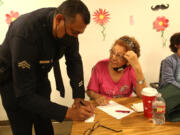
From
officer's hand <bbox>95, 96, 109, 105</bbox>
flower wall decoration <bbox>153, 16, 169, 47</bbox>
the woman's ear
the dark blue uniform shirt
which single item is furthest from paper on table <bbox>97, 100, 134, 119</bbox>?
flower wall decoration <bbox>153, 16, 169, 47</bbox>

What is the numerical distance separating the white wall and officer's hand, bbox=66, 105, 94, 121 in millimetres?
1282

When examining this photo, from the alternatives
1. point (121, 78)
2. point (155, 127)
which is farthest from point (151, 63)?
point (155, 127)

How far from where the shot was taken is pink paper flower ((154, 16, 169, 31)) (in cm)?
237

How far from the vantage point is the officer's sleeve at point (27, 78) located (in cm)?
101

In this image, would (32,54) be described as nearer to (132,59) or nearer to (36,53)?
(36,53)

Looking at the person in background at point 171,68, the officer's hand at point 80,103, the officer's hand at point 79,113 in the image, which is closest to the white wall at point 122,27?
the person in background at point 171,68

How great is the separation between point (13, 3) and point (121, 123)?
1965mm

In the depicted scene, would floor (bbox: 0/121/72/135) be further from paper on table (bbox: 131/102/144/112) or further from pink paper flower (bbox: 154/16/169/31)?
pink paper flower (bbox: 154/16/169/31)

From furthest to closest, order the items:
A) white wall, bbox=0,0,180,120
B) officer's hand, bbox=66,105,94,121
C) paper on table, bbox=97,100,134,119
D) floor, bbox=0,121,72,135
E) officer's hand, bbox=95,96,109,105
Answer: floor, bbox=0,121,72,135
white wall, bbox=0,0,180,120
officer's hand, bbox=95,96,109,105
paper on table, bbox=97,100,134,119
officer's hand, bbox=66,105,94,121

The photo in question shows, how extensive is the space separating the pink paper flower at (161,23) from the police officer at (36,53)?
1579 millimetres

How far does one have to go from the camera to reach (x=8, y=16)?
7.52 feet

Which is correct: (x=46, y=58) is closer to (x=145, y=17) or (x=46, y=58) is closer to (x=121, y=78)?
(x=121, y=78)

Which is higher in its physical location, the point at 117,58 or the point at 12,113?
the point at 117,58

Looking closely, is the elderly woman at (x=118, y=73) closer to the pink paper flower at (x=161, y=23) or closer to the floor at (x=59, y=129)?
the pink paper flower at (x=161, y=23)
